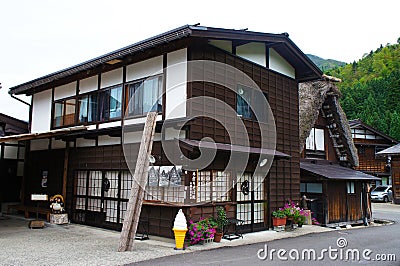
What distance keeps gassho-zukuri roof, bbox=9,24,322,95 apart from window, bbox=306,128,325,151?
2997mm

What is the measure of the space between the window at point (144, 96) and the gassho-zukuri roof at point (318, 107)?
616 centimetres

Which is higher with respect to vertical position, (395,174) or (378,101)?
(378,101)

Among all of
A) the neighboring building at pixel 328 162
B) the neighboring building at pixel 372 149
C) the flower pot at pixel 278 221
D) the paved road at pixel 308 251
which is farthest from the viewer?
the neighboring building at pixel 372 149

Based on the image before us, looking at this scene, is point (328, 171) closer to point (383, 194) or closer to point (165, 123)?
point (165, 123)

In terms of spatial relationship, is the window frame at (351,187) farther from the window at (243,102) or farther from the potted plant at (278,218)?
the window at (243,102)

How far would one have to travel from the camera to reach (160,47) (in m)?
8.72

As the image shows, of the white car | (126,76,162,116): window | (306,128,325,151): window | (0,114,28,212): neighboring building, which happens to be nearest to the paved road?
(126,76,162,116): window

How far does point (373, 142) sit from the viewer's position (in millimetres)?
28188

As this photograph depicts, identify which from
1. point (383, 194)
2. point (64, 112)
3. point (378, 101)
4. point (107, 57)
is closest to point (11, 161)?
point (64, 112)

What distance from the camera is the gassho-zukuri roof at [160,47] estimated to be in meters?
8.12

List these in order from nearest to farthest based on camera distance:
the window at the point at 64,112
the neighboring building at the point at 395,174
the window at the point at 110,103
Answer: the window at the point at 110,103 < the window at the point at 64,112 < the neighboring building at the point at 395,174

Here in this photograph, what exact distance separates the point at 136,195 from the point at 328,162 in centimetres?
974

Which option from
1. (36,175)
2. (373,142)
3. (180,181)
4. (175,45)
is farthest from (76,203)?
(373,142)

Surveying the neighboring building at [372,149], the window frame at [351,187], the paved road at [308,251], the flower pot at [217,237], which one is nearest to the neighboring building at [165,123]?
the flower pot at [217,237]
